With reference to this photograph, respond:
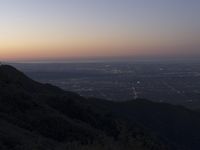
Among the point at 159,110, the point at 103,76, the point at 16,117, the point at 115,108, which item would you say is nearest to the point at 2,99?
the point at 16,117

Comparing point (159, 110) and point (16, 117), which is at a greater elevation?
point (16, 117)

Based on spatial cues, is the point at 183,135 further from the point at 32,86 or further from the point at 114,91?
the point at 114,91

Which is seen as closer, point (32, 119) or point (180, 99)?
point (32, 119)

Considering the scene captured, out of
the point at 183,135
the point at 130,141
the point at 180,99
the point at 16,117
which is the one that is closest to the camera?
the point at 130,141

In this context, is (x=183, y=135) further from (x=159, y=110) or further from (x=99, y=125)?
(x=99, y=125)

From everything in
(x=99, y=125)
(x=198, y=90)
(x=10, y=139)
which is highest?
(x=10, y=139)

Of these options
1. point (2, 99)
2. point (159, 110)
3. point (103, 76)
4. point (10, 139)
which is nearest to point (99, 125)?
point (2, 99)

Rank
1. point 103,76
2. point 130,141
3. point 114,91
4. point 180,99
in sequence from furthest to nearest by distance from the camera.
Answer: point 103,76 < point 114,91 < point 180,99 < point 130,141
